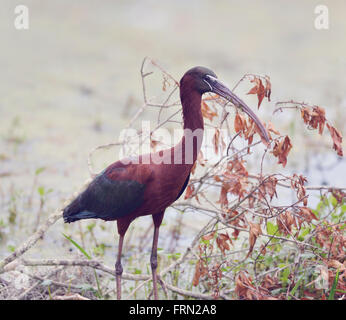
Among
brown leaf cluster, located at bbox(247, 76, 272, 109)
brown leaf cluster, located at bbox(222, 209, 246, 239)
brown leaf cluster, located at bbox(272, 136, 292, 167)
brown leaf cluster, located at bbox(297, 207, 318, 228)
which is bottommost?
brown leaf cluster, located at bbox(222, 209, 246, 239)

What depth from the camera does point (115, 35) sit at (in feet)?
30.2

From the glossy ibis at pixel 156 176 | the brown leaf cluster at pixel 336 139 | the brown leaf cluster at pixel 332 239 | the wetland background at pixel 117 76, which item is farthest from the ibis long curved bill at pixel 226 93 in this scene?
the wetland background at pixel 117 76

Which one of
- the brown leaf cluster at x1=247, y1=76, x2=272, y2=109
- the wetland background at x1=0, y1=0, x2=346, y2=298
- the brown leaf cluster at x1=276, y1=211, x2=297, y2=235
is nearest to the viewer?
the brown leaf cluster at x1=247, y1=76, x2=272, y2=109

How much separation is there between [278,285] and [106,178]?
4.41 feet

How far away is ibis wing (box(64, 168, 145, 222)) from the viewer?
329 centimetres

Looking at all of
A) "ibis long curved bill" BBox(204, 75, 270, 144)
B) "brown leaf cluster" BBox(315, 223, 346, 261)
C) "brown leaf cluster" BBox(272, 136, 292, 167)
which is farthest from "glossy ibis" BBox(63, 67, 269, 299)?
"brown leaf cluster" BBox(315, 223, 346, 261)

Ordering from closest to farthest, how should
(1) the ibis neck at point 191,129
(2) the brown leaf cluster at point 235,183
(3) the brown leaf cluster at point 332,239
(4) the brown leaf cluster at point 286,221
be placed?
(1) the ibis neck at point 191,129
(4) the brown leaf cluster at point 286,221
(3) the brown leaf cluster at point 332,239
(2) the brown leaf cluster at point 235,183

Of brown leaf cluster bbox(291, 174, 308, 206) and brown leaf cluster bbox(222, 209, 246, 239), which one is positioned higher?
brown leaf cluster bbox(291, 174, 308, 206)

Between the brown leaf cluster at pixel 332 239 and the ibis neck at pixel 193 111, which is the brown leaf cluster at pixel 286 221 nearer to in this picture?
the brown leaf cluster at pixel 332 239

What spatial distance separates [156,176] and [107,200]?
352mm

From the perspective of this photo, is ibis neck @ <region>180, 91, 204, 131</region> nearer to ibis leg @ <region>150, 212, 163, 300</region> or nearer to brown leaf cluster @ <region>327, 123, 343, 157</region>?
ibis leg @ <region>150, 212, 163, 300</region>

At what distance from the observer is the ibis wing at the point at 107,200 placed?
3289mm
